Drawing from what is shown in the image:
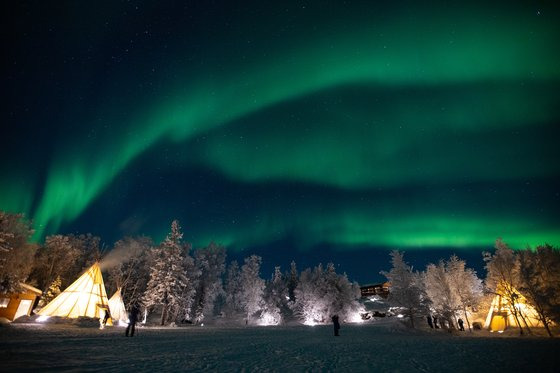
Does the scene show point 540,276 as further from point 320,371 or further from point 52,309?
point 52,309

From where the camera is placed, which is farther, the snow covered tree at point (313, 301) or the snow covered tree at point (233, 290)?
the snow covered tree at point (233, 290)

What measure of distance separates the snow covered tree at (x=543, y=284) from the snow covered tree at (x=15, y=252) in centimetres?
5038

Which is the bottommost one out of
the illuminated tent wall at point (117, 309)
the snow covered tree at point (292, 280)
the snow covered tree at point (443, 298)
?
the illuminated tent wall at point (117, 309)

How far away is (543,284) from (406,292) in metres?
13.5

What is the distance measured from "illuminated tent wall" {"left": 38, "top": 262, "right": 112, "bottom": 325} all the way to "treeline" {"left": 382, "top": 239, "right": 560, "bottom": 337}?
35.4 meters

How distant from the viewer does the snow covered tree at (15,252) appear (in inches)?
1061

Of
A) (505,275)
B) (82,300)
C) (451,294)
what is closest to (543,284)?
(505,275)

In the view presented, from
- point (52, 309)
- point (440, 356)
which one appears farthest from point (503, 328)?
point (52, 309)

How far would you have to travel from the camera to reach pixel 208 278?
59438 millimetres

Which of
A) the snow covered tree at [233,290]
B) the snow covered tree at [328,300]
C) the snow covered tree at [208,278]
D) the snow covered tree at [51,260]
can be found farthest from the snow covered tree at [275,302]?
the snow covered tree at [51,260]

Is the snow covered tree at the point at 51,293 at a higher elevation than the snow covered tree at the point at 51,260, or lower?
lower

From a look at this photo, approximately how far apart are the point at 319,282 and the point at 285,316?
16759mm

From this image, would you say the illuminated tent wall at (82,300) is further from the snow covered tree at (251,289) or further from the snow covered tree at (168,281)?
the snow covered tree at (251,289)

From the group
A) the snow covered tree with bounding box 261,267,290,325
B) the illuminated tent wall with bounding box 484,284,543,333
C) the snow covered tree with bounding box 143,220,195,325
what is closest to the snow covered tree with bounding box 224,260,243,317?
the snow covered tree with bounding box 261,267,290,325
